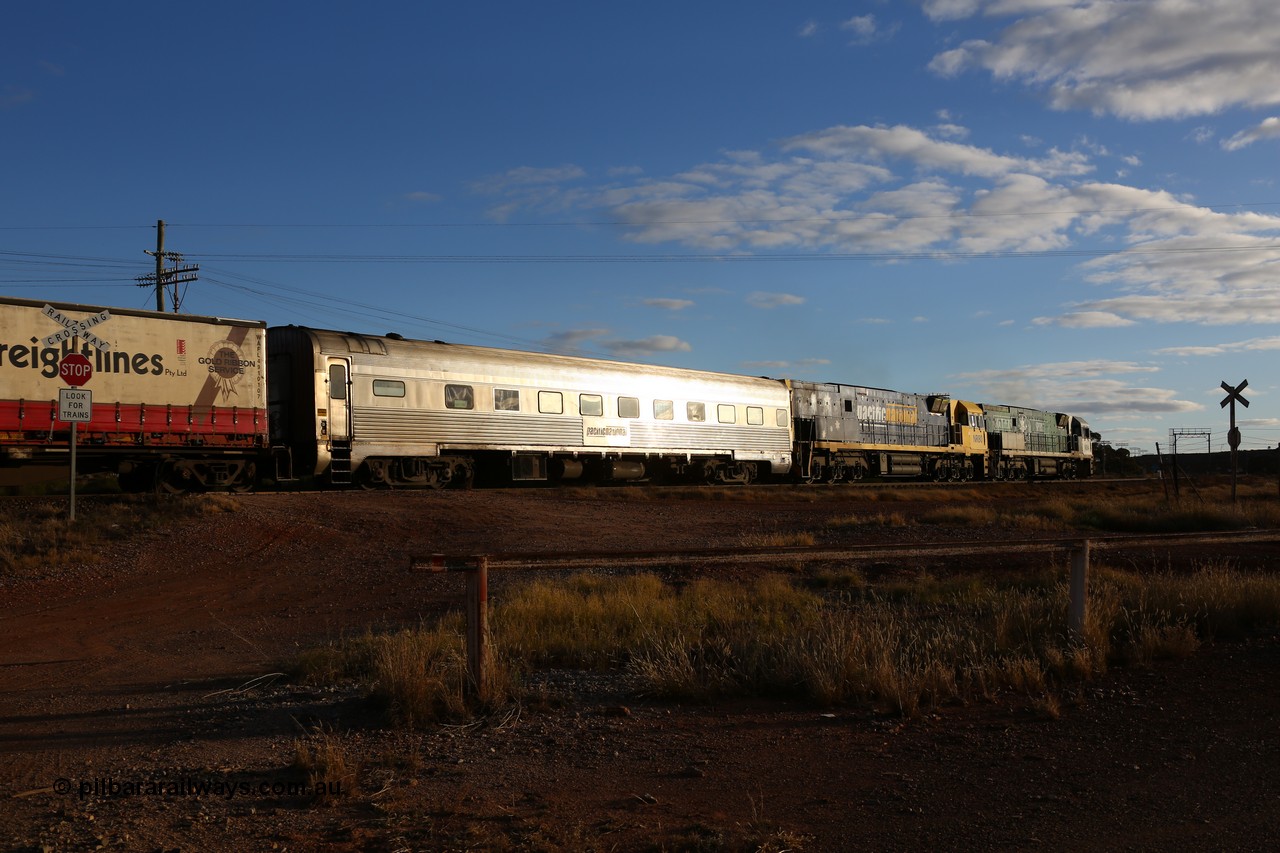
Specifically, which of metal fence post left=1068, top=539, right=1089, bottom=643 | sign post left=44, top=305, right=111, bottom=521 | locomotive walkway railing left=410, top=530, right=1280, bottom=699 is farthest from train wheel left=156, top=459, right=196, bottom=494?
metal fence post left=1068, top=539, right=1089, bottom=643

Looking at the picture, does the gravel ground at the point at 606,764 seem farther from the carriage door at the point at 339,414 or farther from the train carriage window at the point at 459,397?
the train carriage window at the point at 459,397

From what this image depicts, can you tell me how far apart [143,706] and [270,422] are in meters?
14.9

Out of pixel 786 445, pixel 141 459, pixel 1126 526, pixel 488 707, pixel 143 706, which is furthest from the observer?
pixel 786 445

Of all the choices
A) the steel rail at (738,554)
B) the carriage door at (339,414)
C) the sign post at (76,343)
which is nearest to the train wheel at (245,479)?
the carriage door at (339,414)

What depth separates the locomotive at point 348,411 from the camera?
17.9 m

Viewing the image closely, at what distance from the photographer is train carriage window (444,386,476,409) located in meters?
22.6

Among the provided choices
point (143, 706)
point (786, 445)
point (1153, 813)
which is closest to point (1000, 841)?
point (1153, 813)

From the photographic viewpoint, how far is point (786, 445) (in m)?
33.9

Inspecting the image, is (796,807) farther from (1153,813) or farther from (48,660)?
(48,660)

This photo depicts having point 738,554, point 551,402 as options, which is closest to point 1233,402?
point 551,402

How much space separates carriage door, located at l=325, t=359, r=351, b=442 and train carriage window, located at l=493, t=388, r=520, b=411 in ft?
12.7

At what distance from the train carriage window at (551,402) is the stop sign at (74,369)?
10.2 metres

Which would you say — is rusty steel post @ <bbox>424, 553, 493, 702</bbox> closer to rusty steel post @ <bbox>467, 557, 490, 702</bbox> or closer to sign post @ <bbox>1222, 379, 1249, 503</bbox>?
rusty steel post @ <bbox>467, 557, 490, 702</bbox>

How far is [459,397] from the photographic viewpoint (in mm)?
22828
